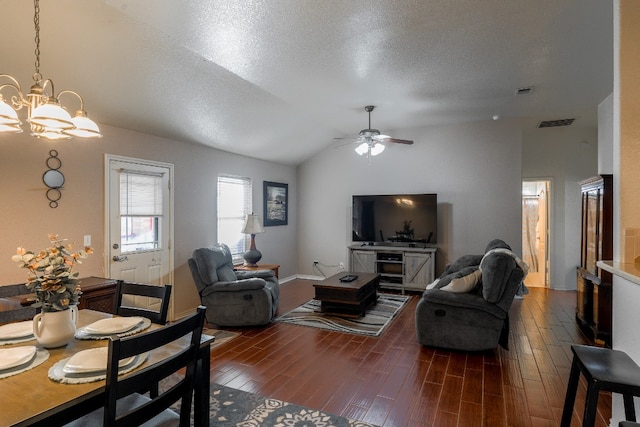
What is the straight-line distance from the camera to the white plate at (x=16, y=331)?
1.77 meters

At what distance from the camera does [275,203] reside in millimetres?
6723

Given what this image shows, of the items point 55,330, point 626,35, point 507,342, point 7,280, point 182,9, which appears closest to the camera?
point 55,330

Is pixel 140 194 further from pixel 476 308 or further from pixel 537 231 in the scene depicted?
pixel 537 231

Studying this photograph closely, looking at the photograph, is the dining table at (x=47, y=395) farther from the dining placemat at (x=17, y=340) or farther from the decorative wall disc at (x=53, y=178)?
the decorative wall disc at (x=53, y=178)

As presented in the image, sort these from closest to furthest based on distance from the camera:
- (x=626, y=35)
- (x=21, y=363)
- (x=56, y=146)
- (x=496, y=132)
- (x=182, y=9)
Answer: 1. (x=21, y=363)
2. (x=626, y=35)
3. (x=182, y=9)
4. (x=56, y=146)
5. (x=496, y=132)

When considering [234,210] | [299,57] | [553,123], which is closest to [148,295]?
[299,57]

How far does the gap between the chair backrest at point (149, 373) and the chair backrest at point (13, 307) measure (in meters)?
1.35

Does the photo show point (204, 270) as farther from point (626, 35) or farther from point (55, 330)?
point (626, 35)

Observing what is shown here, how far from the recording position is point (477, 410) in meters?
2.46

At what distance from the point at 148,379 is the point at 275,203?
549 cm

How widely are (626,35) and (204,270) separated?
4259 mm

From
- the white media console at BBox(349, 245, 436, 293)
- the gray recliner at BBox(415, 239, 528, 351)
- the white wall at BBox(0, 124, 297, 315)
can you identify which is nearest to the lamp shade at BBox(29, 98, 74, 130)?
the white wall at BBox(0, 124, 297, 315)

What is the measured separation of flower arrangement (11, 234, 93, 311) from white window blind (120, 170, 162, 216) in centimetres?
251

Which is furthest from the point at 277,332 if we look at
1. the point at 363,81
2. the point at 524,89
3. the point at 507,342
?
the point at 524,89
